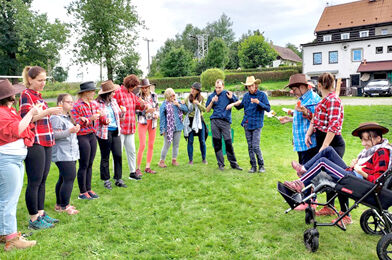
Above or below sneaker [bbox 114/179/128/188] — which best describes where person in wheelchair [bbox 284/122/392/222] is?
above

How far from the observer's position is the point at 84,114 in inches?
196

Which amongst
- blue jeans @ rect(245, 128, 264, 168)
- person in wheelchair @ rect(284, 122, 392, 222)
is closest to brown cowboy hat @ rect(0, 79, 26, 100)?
person in wheelchair @ rect(284, 122, 392, 222)

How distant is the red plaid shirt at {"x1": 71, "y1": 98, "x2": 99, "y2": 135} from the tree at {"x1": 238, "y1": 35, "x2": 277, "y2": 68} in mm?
41060

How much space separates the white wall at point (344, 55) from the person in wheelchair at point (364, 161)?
32.6 m

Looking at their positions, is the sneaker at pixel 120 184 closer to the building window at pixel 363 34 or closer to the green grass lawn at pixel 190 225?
the green grass lawn at pixel 190 225

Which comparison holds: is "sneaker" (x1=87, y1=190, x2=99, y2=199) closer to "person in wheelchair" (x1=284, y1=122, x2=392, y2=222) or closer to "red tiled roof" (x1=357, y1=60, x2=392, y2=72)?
"person in wheelchair" (x1=284, y1=122, x2=392, y2=222)

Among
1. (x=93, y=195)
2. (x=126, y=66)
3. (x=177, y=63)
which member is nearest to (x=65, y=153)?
(x=93, y=195)

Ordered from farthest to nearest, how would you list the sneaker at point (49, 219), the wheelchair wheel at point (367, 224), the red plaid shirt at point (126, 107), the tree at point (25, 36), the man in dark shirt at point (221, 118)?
the tree at point (25, 36), the man in dark shirt at point (221, 118), the red plaid shirt at point (126, 107), the sneaker at point (49, 219), the wheelchair wheel at point (367, 224)

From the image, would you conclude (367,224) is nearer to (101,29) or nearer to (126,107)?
(126,107)

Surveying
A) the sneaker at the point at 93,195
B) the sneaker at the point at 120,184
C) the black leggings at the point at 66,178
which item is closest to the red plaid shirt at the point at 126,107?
the sneaker at the point at 120,184

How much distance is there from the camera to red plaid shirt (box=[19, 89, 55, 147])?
154 inches

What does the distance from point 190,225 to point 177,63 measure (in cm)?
4002

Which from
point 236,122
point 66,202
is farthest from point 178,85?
point 66,202

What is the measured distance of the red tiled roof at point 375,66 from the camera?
29.9 m
